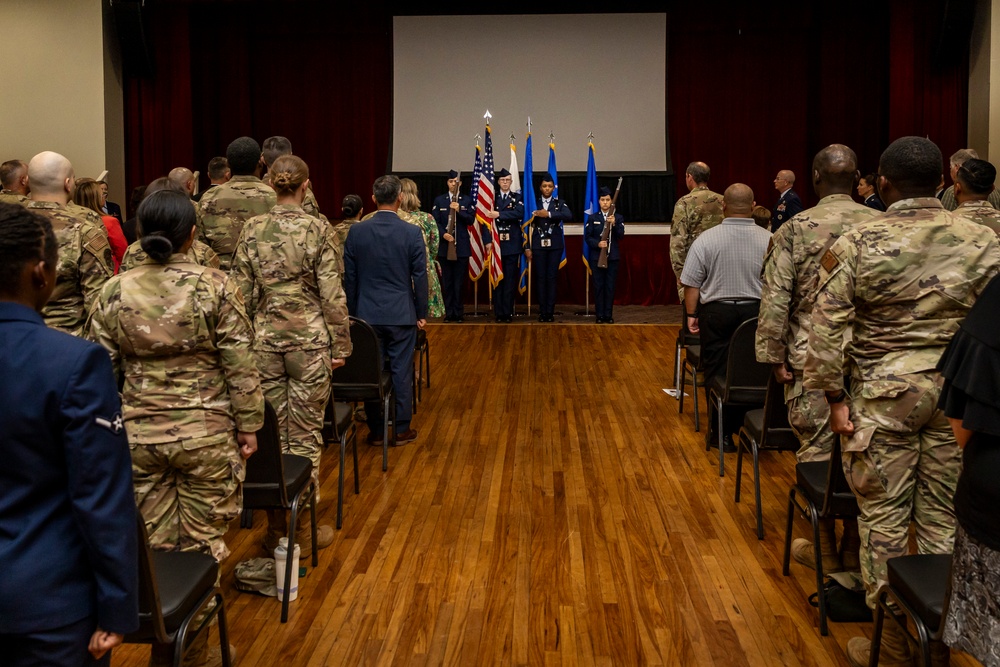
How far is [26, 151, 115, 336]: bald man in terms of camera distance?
14.0 ft

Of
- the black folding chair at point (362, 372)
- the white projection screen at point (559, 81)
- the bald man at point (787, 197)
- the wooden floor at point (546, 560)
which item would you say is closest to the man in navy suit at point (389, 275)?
the black folding chair at point (362, 372)

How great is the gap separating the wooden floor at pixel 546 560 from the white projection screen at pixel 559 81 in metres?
6.99

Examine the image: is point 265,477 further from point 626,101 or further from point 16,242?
point 626,101

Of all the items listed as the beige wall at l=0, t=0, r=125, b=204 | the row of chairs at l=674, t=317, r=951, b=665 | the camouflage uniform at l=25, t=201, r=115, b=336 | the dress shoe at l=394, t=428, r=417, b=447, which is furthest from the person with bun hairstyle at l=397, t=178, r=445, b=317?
the beige wall at l=0, t=0, r=125, b=204

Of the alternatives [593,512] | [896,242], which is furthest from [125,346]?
[593,512]

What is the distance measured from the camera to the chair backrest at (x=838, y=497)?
10.6ft

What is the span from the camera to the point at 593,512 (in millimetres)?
4750

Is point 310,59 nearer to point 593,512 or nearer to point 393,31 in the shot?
point 393,31

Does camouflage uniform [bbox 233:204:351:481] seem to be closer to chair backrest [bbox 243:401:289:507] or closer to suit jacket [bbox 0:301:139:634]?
chair backrest [bbox 243:401:289:507]

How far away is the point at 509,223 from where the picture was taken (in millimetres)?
11742

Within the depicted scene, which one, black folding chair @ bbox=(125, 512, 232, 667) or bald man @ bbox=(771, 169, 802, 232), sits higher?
bald man @ bbox=(771, 169, 802, 232)

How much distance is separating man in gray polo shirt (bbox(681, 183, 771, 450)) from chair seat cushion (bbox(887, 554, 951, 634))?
2893mm

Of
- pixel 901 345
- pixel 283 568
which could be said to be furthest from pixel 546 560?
pixel 901 345

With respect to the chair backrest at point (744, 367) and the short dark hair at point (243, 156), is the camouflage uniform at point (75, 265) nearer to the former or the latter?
the short dark hair at point (243, 156)
